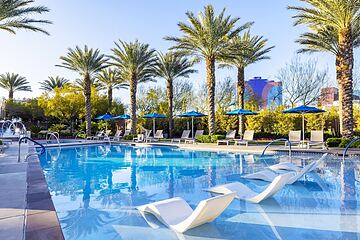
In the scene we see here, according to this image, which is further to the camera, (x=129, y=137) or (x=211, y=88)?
(x=129, y=137)

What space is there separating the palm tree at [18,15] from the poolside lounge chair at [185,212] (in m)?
14.6

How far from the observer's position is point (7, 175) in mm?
A: 8344

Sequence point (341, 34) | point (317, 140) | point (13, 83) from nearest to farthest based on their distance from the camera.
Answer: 1. point (341, 34)
2. point (317, 140)
3. point (13, 83)

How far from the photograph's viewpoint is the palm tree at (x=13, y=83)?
135ft

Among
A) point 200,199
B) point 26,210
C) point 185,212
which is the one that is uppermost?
point 26,210

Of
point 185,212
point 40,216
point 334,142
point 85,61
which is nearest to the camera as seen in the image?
point 40,216

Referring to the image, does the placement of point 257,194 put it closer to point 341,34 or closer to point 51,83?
point 341,34

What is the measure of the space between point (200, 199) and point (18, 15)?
15.3m

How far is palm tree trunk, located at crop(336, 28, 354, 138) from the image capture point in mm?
16781

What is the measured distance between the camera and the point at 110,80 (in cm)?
3516

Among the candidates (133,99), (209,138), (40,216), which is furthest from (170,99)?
(40,216)

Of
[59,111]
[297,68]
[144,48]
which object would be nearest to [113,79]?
[59,111]

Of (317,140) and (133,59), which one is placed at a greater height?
(133,59)

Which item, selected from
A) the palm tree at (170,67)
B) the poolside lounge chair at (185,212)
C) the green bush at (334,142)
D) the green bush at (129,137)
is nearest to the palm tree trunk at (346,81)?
the green bush at (334,142)
